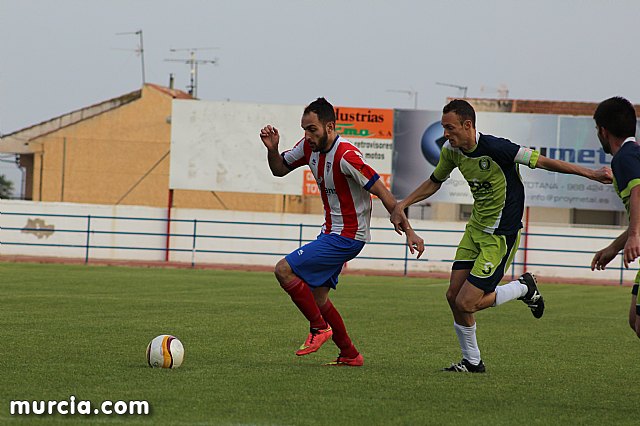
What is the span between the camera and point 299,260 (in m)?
8.91

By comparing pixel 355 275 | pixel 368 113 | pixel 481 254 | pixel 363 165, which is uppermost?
pixel 368 113

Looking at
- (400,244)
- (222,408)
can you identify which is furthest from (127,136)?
(222,408)

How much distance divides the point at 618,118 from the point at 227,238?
991 inches

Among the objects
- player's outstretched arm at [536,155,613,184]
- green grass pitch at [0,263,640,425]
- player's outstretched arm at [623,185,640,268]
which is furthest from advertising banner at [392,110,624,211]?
player's outstretched arm at [623,185,640,268]

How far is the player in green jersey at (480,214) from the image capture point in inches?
337

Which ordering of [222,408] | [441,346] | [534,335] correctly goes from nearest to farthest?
1. [222,408]
2. [441,346]
3. [534,335]

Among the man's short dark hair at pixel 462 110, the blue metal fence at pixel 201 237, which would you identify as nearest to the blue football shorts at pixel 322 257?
the man's short dark hair at pixel 462 110

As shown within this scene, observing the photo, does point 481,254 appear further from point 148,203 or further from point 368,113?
point 148,203

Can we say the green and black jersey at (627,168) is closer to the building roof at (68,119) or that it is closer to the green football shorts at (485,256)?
the green football shorts at (485,256)

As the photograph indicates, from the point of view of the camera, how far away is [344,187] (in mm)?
8945

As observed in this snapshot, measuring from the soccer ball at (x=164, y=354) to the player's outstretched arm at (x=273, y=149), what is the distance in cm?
194

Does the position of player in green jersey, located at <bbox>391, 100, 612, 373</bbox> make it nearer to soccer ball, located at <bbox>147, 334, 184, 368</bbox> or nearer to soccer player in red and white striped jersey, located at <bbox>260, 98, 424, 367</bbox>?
soccer player in red and white striped jersey, located at <bbox>260, 98, 424, 367</bbox>

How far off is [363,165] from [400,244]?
21884 millimetres

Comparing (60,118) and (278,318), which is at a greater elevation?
(60,118)
